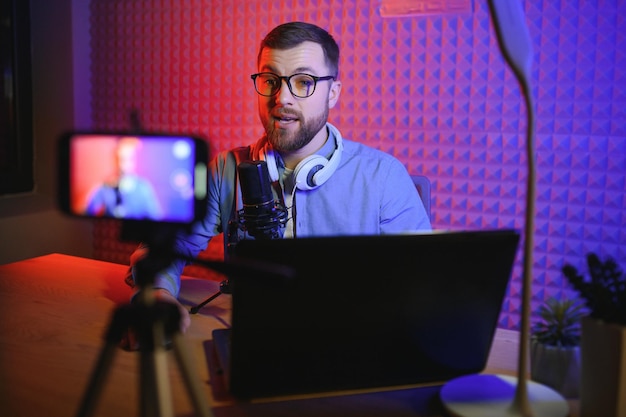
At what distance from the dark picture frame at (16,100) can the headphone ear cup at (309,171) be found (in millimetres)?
2002

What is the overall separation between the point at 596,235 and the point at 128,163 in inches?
95.4

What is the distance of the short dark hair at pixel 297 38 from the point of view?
218cm

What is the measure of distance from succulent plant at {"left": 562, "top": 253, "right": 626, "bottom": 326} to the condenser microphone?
0.69 m

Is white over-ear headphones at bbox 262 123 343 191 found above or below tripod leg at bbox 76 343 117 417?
above

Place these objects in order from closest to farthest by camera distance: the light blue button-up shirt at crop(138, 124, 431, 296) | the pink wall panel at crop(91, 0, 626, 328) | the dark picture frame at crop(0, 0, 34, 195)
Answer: the light blue button-up shirt at crop(138, 124, 431, 296) < the pink wall panel at crop(91, 0, 626, 328) < the dark picture frame at crop(0, 0, 34, 195)

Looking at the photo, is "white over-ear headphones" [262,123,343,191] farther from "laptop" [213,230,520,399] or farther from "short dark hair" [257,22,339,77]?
"laptop" [213,230,520,399]

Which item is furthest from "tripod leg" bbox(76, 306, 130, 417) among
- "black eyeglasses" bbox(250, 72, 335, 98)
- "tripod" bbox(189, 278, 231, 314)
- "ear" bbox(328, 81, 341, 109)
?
"ear" bbox(328, 81, 341, 109)

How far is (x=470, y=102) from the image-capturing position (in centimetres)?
287

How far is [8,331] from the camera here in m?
1.58

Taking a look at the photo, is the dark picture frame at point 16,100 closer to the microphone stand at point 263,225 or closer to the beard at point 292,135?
the beard at point 292,135

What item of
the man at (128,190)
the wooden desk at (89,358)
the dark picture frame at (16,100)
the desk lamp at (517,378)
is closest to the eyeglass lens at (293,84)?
the wooden desk at (89,358)

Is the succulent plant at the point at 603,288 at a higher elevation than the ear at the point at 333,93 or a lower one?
lower

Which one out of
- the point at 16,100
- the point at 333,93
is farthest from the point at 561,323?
the point at 16,100

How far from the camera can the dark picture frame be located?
334 centimetres
